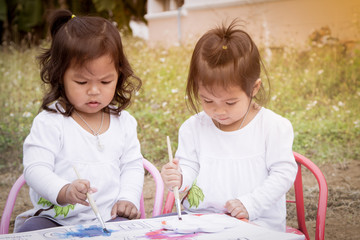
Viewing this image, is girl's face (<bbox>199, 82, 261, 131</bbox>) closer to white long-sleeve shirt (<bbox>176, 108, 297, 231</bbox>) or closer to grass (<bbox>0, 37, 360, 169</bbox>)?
white long-sleeve shirt (<bbox>176, 108, 297, 231</bbox>)

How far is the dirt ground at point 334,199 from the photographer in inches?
89.7

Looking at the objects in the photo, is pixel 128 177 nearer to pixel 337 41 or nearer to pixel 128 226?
pixel 128 226

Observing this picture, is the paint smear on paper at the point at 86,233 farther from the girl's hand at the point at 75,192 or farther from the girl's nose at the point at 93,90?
the girl's nose at the point at 93,90

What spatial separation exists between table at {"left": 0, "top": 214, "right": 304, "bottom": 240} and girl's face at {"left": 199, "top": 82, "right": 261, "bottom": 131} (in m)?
0.34

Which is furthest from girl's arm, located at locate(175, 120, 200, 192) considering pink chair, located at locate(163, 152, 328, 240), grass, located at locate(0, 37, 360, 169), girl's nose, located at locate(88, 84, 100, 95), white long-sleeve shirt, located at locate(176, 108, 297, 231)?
grass, located at locate(0, 37, 360, 169)

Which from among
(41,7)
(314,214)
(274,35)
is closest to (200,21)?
(274,35)

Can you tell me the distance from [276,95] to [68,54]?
2.47 metres

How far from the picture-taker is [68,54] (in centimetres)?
159

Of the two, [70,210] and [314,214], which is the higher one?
[70,210]

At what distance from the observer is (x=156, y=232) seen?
Result: 1240 mm

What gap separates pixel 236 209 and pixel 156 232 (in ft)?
0.98

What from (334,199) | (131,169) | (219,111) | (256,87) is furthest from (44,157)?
(334,199)

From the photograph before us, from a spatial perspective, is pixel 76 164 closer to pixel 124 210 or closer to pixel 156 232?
pixel 124 210

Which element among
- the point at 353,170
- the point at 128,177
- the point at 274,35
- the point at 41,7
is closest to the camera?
the point at 128,177
